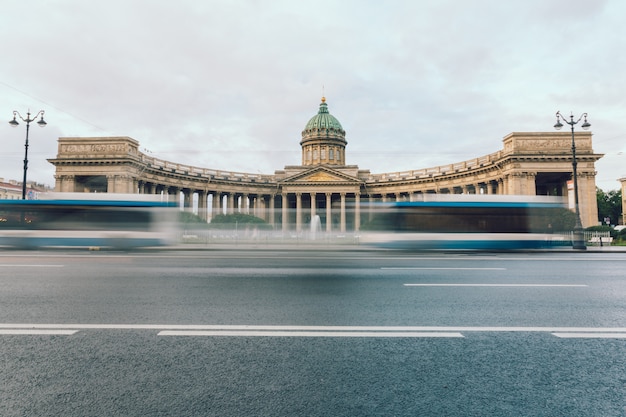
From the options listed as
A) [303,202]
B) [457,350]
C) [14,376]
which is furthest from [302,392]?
[303,202]

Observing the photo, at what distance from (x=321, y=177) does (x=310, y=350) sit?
7174cm

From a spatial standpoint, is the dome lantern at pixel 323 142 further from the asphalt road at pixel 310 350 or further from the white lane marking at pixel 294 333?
the white lane marking at pixel 294 333

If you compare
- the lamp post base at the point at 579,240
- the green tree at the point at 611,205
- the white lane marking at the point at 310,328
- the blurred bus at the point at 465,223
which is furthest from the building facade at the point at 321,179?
the green tree at the point at 611,205

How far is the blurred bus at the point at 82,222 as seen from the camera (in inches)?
861

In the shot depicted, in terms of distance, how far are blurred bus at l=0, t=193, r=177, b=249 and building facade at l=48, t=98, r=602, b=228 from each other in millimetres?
15338

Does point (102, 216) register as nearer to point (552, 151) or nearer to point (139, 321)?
point (139, 321)

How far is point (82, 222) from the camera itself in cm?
2234

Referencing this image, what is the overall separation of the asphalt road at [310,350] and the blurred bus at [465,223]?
13.9 meters

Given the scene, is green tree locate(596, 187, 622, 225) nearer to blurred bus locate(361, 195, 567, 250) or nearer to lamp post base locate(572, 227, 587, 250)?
lamp post base locate(572, 227, 587, 250)

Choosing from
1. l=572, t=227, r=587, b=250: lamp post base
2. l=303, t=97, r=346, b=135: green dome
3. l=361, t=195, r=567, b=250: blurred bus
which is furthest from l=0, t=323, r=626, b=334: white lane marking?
l=303, t=97, r=346, b=135: green dome

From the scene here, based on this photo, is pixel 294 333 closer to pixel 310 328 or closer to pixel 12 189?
pixel 310 328

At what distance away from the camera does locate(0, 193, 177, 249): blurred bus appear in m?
21.9

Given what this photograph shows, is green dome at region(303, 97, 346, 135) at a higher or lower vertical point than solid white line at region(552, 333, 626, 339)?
higher

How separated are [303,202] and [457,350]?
7797 cm
